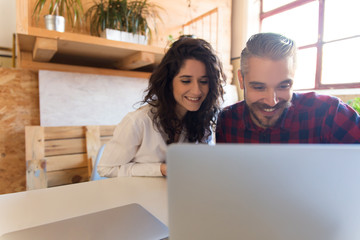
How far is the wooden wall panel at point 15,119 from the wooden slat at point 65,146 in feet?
0.94

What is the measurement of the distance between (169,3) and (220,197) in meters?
2.47

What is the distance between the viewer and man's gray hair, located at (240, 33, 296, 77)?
2.01 ft

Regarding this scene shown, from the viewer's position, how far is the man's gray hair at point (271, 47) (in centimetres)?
61

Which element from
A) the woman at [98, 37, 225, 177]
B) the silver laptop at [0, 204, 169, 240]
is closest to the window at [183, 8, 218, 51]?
the woman at [98, 37, 225, 177]

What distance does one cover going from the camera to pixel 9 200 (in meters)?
0.62

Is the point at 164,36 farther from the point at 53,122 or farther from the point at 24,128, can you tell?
the point at 24,128

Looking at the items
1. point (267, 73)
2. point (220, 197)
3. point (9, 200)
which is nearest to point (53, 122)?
point (9, 200)

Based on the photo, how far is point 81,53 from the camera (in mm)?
1657

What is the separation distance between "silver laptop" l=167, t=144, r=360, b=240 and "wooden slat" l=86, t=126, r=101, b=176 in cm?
150

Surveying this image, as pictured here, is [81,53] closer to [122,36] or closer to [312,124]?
[122,36]

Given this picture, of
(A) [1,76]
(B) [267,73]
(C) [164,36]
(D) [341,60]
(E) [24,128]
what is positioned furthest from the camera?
(C) [164,36]

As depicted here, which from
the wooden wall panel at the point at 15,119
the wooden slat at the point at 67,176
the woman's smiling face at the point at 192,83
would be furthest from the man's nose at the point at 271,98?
the wooden wall panel at the point at 15,119

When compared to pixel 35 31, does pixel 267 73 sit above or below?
below

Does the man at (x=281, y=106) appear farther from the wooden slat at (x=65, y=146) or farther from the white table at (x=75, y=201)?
the wooden slat at (x=65, y=146)
